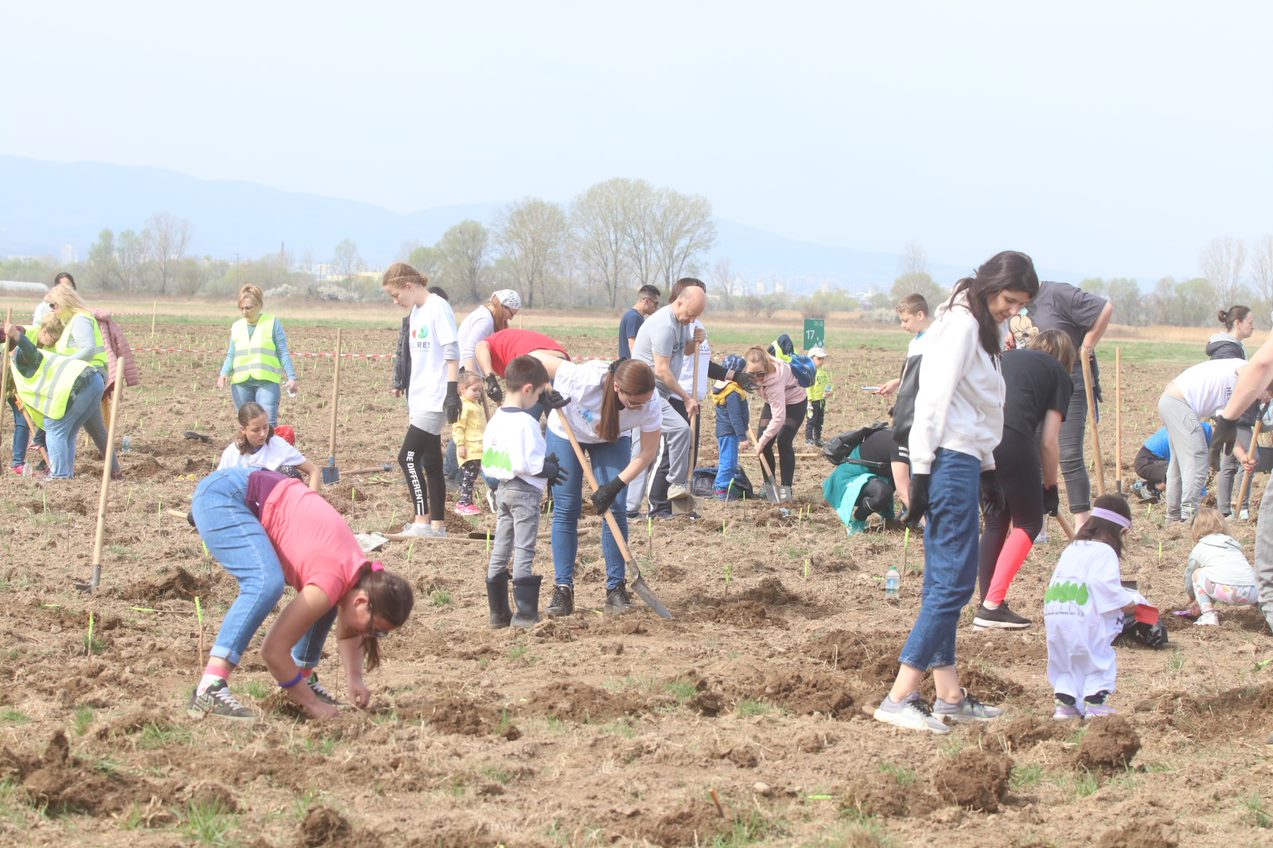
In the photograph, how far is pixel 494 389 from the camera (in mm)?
8242

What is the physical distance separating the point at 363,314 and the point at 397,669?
55.3 meters

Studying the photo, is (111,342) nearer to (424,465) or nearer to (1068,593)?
(424,465)

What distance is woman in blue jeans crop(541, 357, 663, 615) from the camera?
7152 mm

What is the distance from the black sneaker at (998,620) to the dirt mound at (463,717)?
3007 mm

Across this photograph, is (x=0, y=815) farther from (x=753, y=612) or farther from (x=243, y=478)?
(x=753, y=612)

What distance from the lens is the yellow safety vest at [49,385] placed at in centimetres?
1120

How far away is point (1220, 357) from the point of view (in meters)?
11.0

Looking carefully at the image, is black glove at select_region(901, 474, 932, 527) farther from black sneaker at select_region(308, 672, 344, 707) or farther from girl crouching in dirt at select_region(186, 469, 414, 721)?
black sneaker at select_region(308, 672, 344, 707)

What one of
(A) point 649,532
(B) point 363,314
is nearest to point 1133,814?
(A) point 649,532

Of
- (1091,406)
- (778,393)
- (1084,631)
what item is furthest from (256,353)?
(1084,631)

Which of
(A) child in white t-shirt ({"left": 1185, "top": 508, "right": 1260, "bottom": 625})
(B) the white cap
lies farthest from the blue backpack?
(A) child in white t-shirt ({"left": 1185, "top": 508, "right": 1260, "bottom": 625})

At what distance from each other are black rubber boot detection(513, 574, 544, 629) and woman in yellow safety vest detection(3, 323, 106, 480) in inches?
232

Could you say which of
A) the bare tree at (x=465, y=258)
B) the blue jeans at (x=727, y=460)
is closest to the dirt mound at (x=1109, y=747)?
the blue jeans at (x=727, y=460)

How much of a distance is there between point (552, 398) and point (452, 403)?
241 cm
